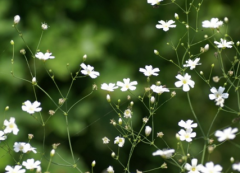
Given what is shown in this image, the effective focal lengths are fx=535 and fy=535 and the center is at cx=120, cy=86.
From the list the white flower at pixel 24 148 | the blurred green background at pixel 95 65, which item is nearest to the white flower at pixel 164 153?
the white flower at pixel 24 148

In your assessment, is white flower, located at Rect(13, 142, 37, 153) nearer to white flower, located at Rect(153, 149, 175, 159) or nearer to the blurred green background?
white flower, located at Rect(153, 149, 175, 159)

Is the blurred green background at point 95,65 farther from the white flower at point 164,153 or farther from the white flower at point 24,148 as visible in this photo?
the white flower at point 164,153

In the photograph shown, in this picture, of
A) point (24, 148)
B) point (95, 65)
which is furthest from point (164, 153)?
point (95, 65)

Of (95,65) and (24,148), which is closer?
(24,148)

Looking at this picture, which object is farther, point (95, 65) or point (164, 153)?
point (95, 65)

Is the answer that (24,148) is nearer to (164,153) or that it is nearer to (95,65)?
(164,153)

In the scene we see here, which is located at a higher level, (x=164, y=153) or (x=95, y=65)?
(x=95, y=65)

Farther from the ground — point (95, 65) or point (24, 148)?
point (95, 65)

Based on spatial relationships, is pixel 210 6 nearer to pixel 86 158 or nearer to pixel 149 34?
pixel 149 34
